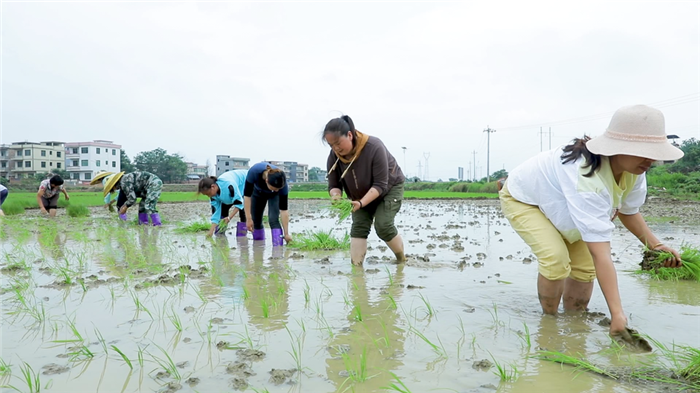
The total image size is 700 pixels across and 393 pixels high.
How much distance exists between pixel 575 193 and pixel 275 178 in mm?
3656

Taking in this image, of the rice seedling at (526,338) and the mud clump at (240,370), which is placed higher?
the rice seedling at (526,338)

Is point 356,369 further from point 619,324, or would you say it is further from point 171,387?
point 619,324

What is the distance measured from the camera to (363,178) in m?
4.11

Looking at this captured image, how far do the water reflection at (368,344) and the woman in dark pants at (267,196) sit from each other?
253 centimetres

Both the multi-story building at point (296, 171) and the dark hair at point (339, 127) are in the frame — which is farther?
the multi-story building at point (296, 171)

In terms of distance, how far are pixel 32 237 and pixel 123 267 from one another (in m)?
3.62

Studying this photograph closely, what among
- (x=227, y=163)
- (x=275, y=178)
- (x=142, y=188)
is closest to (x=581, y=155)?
(x=275, y=178)

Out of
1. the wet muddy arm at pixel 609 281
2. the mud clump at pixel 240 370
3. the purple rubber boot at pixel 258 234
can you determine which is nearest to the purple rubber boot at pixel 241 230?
the purple rubber boot at pixel 258 234

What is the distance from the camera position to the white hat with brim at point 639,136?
2.09 meters

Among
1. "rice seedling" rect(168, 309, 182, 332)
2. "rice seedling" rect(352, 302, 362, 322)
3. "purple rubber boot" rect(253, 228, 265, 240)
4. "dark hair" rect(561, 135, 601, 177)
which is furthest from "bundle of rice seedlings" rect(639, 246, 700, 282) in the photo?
"purple rubber boot" rect(253, 228, 265, 240)

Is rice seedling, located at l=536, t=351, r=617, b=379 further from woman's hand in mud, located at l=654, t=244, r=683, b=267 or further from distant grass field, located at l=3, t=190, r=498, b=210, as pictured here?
distant grass field, located at l=3, t=190, r=498, b=210

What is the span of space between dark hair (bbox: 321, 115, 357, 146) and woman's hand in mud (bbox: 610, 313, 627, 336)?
7.49ft

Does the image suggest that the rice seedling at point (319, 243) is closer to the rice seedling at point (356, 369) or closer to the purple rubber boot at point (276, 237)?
the purple rubber boot at point (276, 237)

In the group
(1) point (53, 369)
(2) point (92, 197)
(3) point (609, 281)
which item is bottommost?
(1) point (53, 369)
